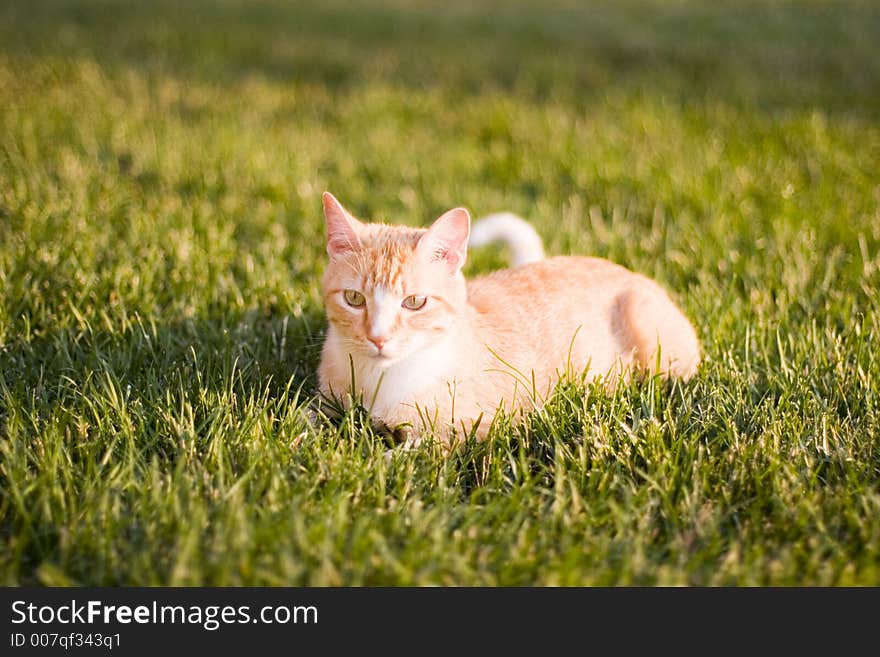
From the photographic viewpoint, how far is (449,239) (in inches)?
95.3

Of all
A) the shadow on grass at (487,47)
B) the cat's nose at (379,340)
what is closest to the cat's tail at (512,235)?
the cat's nose at (379,340)

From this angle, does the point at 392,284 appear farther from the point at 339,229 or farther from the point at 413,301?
the point at 339,229

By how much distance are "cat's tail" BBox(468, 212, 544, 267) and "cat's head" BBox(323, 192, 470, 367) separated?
0.71 metres

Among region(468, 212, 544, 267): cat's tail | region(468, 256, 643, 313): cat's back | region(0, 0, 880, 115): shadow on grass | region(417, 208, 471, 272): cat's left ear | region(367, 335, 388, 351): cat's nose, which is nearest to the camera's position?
region(367, 335, 388, 351): cat's nose

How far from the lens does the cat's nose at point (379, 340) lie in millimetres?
2250

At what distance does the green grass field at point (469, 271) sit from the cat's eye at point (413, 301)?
1.29 feet

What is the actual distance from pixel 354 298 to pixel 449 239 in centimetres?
34

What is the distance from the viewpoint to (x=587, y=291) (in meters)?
2.76

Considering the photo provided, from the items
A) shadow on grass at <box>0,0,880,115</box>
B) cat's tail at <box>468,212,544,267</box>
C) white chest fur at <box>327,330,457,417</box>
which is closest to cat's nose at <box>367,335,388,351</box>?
white chest fur at <box>327,330,457,417</box>

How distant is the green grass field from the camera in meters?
1.96

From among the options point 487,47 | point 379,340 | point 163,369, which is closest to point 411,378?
point 379,340

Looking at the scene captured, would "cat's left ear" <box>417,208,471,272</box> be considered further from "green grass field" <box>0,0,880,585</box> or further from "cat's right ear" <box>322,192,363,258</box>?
"green grass field" <box>0,0,880,585</box>
